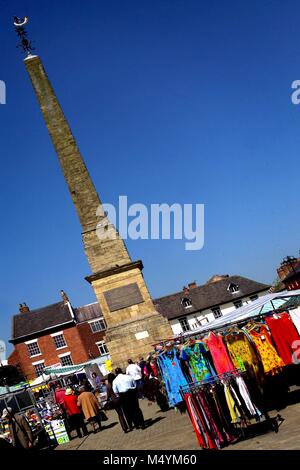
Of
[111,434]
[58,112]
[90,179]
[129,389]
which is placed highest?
[58,112]

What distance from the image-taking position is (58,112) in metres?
25.7

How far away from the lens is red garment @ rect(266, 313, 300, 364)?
390 inches

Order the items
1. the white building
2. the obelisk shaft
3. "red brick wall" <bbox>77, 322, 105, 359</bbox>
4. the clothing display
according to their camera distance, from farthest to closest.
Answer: the white building → "red brick wall" <bbox>77, 322, 105, 359</bbox> → the obelisk shaft → the clothing display

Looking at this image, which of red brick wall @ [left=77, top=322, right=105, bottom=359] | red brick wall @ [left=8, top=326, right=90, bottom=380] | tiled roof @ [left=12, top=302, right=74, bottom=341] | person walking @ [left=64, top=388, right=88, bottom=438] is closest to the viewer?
person walking @ [left=64, top=388, right=88, bottom=438]

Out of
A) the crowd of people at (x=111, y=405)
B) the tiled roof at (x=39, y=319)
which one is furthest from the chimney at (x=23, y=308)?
the crowd of people at (x=111, y=405)

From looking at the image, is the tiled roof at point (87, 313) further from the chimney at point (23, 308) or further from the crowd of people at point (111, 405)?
the crowd of people at point (111, 405)

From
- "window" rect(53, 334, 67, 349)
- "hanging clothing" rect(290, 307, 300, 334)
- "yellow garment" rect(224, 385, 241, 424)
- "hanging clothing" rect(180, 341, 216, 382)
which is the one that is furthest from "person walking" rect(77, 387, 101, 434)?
"window" rect(53, 334, 67, 349)

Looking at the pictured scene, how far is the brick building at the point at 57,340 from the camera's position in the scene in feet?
153

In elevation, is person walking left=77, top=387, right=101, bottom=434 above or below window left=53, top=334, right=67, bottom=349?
below

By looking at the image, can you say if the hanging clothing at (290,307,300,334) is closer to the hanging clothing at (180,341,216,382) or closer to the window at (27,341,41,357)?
the hanging clothing at (180,341,216,382)

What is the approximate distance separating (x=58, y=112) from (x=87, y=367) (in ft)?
52.5

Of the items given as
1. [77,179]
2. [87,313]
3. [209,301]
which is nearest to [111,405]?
[77,179]
